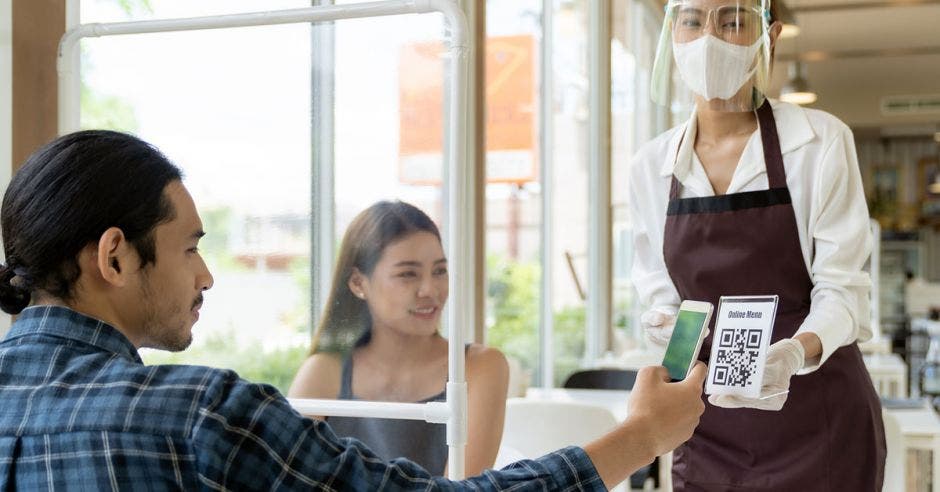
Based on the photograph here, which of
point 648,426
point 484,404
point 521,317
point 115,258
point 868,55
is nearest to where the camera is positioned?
point 115,258

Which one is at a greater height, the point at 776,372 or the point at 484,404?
the point at 776,372

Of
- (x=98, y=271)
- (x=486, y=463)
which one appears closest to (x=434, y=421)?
(x=486, y=463)

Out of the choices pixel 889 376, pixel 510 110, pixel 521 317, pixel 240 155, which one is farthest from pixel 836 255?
Result: pixel 889 376

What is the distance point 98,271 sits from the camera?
3.61 feet

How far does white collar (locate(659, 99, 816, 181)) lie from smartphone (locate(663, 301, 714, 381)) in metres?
0.30

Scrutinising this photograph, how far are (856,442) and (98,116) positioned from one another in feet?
5.17

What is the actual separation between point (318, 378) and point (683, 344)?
2.72 ft

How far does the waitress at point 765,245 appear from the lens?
1523 mm

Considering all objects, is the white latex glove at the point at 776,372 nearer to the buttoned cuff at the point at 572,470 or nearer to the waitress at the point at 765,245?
the waitress at the point at 765,245

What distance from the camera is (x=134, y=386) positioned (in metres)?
1.00

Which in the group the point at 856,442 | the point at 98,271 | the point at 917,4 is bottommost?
the point at 856,442

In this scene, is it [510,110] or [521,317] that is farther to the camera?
[521,317]

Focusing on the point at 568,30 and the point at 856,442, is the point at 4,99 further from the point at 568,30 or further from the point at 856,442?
the point at 568,30

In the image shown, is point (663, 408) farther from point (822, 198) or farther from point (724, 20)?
point (724, 20)
